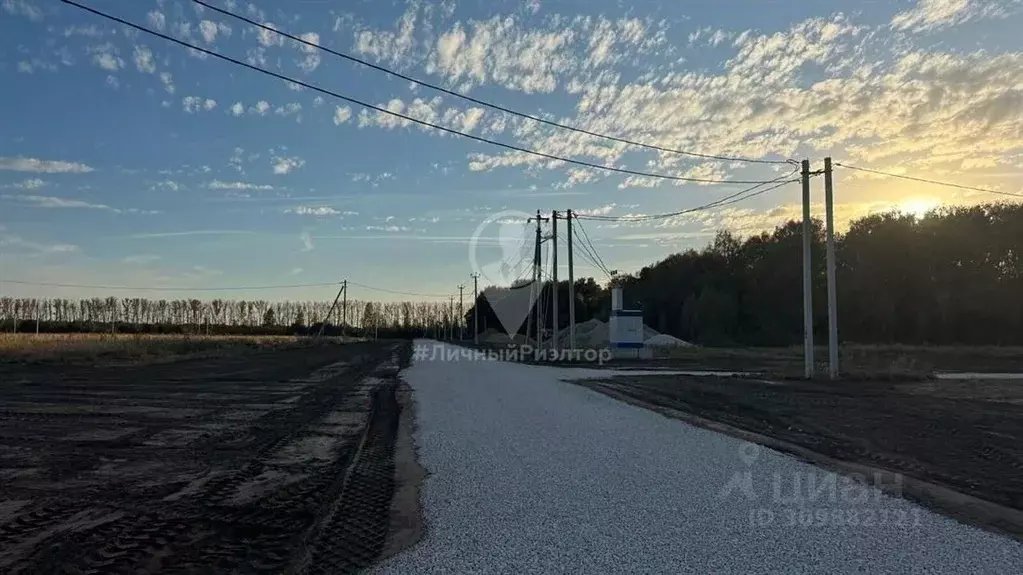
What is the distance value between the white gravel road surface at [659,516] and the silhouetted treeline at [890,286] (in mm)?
45200

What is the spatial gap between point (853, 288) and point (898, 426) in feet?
194

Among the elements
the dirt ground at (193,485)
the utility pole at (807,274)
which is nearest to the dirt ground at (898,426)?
the utility pole at (807,274)

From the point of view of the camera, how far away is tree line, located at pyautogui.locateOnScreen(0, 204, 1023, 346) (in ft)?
204

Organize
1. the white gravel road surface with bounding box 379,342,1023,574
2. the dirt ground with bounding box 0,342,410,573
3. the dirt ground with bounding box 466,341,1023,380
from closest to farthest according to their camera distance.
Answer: the white gravel road surface with bounding box 379,342,1023,574 < the dirt ground with bounding box 0,342,410,573 < the dirt ground with bounding box 466,341,1023,380

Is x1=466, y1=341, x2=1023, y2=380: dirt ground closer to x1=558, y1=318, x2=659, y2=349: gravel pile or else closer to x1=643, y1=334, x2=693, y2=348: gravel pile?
x1=643, y1=334, x2=693, y2=348: gravel pile

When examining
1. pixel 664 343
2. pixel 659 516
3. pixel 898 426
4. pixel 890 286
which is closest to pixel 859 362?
pixel 898 426

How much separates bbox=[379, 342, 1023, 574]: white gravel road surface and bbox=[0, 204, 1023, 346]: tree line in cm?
4704

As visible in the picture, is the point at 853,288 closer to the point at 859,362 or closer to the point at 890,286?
the point at 890,286

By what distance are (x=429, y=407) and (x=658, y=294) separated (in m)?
74.6

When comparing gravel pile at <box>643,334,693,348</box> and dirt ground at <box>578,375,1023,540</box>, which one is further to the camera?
gravel pile at <box>643,334,693,348</box>

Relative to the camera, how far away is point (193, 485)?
24.7 feet

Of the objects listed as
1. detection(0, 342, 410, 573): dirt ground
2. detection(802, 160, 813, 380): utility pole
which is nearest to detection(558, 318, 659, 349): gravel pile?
detection(802, 160, 813, 380): utility pole

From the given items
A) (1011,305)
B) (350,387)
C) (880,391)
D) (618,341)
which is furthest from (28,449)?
(1011,305)

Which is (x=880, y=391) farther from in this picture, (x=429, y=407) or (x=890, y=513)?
(x=890, y=513)
